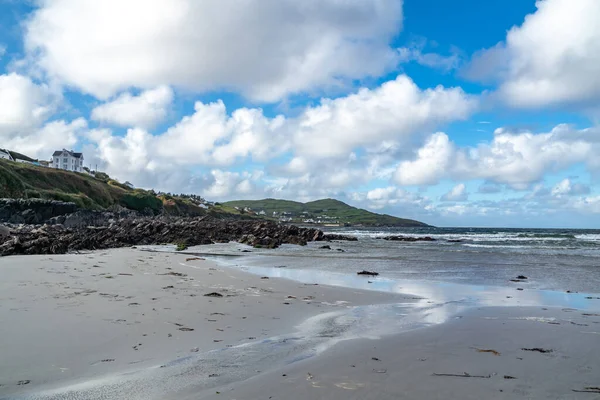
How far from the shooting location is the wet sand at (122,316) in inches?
167

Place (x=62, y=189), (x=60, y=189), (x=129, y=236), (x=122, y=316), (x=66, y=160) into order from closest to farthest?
1. (x=122, y=316)
2. (x=129, y=236)
3. (x=60, y=189)
4. (x=62, y=189)
5. (x=66, y=160)

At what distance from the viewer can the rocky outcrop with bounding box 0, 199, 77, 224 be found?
108 ft

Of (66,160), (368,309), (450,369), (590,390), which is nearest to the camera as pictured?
(590,390)

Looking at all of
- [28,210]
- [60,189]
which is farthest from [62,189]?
[28,210]

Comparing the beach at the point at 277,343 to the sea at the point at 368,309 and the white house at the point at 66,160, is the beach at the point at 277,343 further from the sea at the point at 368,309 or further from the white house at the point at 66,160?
the white house at the point at 66,160

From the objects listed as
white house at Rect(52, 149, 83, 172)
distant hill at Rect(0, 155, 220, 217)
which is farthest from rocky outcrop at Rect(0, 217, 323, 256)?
white house at Rect(52, 149, 83, 172)

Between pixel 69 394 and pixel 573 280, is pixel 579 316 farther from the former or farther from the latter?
pixel 69 394

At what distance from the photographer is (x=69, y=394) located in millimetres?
3494

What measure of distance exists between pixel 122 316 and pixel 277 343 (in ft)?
8.35

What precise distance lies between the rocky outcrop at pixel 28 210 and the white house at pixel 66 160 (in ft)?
261

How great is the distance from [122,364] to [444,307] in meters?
6.34

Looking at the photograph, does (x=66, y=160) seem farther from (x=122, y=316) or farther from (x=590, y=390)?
(x=590, y=390)

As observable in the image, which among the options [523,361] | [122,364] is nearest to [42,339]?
[122,364]

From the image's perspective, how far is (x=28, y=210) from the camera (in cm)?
3447
